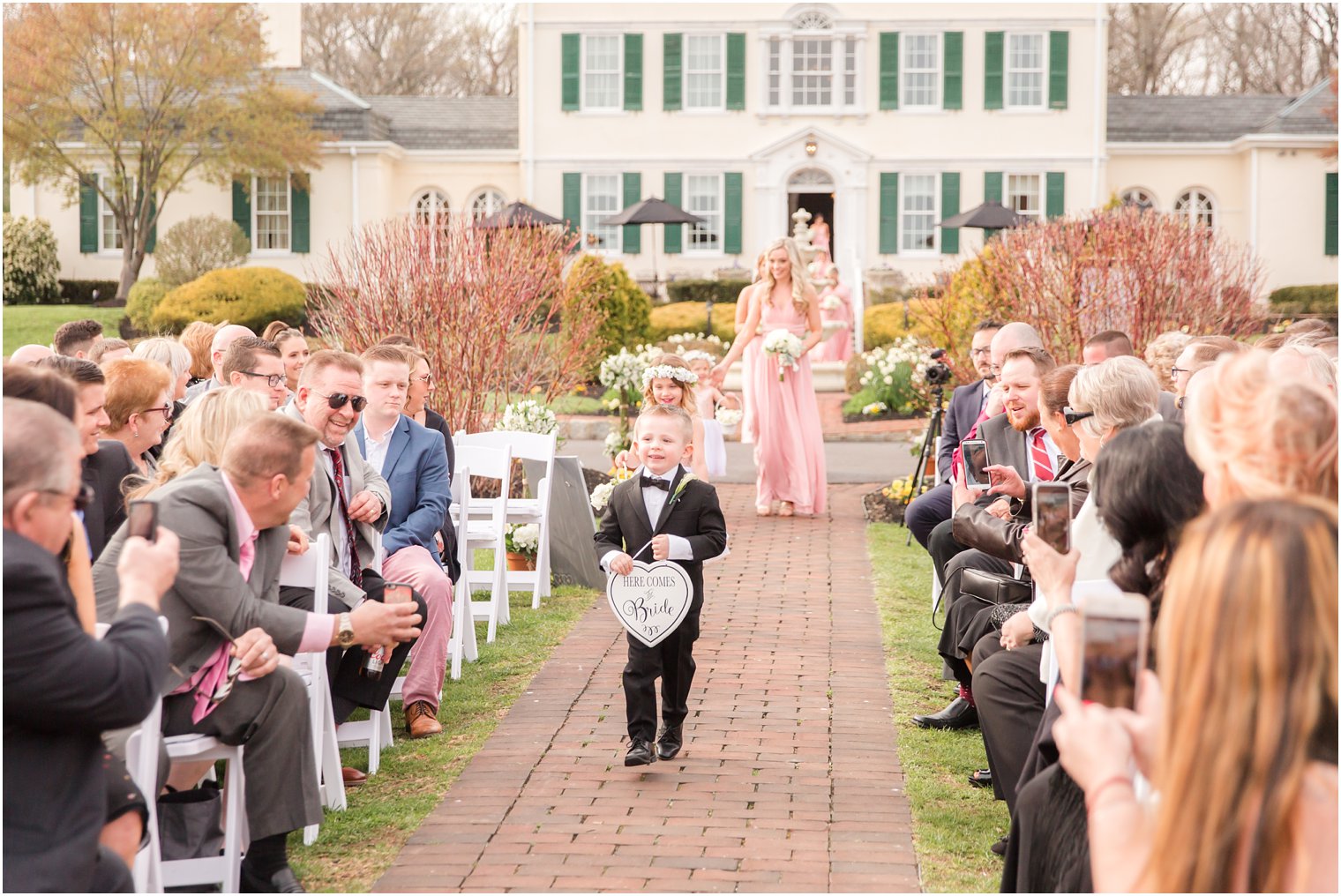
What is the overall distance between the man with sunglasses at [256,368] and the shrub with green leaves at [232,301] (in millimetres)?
20036

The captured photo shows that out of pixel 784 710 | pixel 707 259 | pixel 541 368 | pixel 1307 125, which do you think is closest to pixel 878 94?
pixel 707 259

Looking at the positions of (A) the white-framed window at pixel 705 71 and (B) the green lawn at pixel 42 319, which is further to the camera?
(A) the white-framed window at pixel 705 71

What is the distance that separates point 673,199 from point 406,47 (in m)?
17.7

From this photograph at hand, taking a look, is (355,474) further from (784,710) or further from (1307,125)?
(1307,125)

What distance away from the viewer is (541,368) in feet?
43.5

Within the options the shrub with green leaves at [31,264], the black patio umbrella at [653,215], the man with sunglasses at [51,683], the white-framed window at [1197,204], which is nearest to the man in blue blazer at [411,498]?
the man with sunglasses at [51,683]

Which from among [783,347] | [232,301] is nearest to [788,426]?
[783,347]

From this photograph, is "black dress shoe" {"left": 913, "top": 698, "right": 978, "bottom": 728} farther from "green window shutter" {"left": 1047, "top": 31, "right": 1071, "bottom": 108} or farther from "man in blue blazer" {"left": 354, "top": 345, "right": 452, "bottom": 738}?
"green window shutter" {"left": 1047, "top": 31, "right": 1071, "bottom": 108}

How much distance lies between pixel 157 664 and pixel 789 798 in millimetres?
2714

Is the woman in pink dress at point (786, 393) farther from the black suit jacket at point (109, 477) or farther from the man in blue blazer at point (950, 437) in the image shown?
the black suit jacket at point (109, 477)

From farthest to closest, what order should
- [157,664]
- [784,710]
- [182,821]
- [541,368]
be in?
[541,368]
[784,710]
[182,821]
[157,664]

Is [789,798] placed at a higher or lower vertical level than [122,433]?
lower

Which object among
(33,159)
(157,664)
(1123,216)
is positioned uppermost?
(33,159)

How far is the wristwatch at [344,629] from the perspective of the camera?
4434mm
